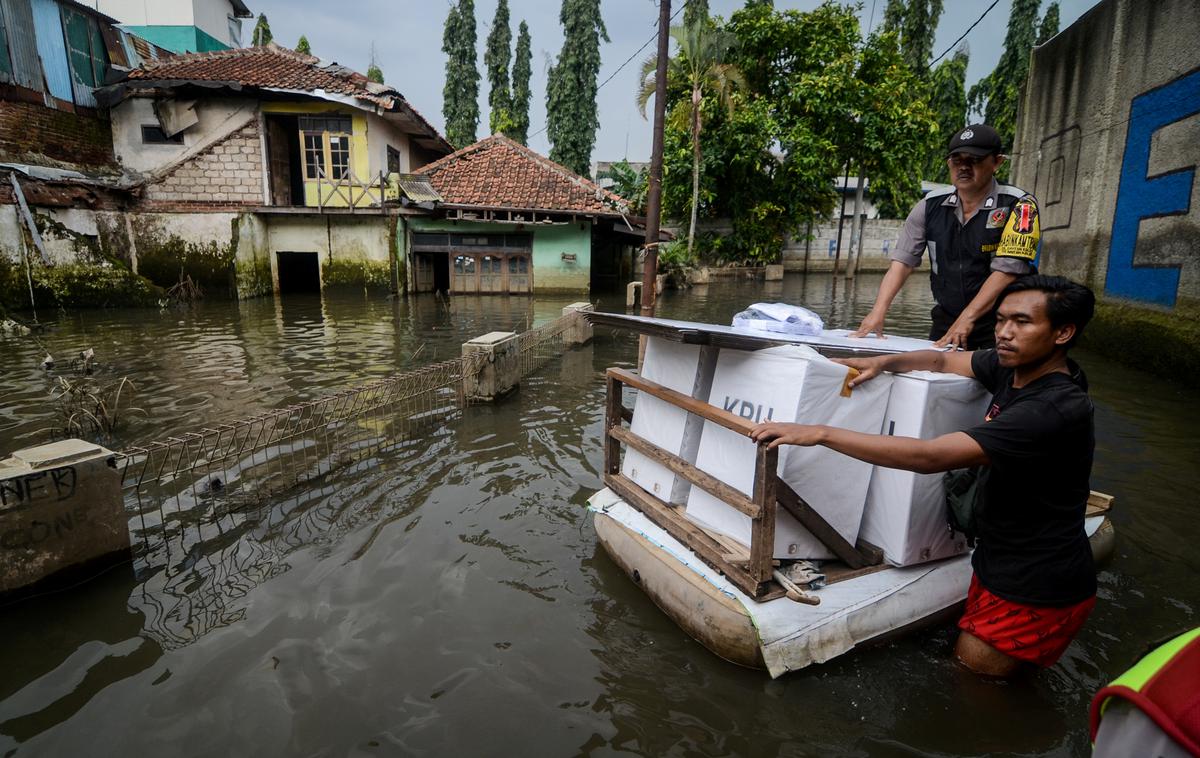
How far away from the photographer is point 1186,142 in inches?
325

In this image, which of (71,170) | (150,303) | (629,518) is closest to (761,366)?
(629,518)

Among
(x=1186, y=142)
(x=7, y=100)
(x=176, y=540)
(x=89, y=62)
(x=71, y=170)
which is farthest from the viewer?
(x=89, y=62)

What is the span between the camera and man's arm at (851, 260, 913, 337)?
4.07 m

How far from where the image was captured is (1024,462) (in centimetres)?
242

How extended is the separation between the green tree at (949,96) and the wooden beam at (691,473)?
39.2 meters

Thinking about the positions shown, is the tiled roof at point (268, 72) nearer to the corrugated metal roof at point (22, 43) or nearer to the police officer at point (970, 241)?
the corrugated metal roof at point (22, 43)

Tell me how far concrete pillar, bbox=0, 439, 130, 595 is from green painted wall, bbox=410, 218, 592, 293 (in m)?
17.5

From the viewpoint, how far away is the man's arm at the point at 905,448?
2402 millimetres

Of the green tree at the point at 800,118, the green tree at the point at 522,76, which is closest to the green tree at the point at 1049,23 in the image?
the green tree at the point at 800,118

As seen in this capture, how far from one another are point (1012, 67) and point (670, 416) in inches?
1647

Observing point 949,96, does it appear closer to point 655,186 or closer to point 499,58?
point 499,58

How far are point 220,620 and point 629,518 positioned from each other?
8.10ft

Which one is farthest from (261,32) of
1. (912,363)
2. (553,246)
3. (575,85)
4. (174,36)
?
(912,363)

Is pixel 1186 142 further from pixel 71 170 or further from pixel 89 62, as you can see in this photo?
pixel 89 62
